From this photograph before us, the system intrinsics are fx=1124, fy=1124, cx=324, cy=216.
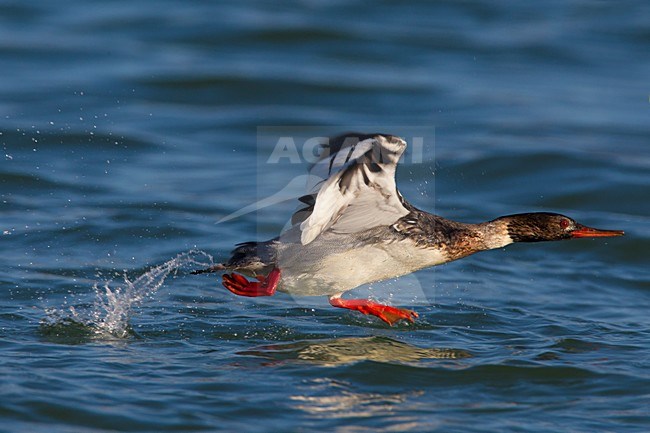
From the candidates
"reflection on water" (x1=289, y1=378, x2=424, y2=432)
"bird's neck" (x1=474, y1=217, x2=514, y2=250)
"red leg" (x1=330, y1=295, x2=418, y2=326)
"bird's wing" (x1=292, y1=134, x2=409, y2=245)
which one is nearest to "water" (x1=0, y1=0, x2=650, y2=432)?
"reflection on water" (x1=289, y1=378, x2=424, y2=432)

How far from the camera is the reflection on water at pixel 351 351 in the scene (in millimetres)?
7426

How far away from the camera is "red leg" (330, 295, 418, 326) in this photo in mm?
7863

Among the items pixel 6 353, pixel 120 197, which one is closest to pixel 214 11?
pixel 120 197

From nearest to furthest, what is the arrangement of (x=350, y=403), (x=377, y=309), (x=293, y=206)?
1. (x=350, y=403)
2. (x=377, y=309)
3. (x=293, y=206)

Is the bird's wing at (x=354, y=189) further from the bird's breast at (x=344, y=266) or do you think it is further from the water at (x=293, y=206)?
Result: the water at (x=293, y=206)

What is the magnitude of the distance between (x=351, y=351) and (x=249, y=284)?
0.84 m

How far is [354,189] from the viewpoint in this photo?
22.7ft

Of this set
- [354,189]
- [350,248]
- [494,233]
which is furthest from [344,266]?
[494,233]

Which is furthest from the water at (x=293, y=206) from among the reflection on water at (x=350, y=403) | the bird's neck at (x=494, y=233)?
the bird's neck at (x=494, y=233)

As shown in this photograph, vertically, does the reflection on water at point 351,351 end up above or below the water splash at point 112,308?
below

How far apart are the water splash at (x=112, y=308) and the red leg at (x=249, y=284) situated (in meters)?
0.79

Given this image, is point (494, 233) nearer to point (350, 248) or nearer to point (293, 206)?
point (350, 248)

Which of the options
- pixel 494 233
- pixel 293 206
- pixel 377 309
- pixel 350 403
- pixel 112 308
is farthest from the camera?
pixel 293 206

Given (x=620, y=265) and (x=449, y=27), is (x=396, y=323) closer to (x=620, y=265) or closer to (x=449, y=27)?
(x=620, y=265)
